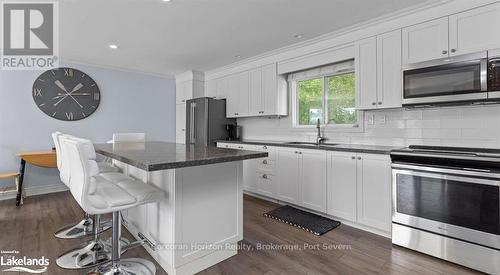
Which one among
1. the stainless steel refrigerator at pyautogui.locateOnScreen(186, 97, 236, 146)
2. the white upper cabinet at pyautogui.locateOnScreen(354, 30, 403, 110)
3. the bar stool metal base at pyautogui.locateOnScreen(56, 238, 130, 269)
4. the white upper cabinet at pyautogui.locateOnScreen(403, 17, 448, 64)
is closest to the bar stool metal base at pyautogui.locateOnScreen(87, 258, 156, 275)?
the bar stool metal base at pyautogui.locateOnScreen(56, 238, 130, 269)

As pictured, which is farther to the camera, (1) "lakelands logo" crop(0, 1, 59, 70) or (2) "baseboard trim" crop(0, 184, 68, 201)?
(2) "baseboard trim" crop(0, 184, 68, 201)

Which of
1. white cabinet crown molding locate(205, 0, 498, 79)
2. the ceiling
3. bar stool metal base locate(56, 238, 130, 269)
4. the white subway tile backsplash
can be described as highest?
the ceiling

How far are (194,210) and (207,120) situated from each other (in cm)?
300

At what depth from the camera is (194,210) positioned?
6.45 feet

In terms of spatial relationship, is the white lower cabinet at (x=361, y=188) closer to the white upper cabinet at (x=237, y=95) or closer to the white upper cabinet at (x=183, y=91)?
the white upper cabinet at (x=237, y=95)

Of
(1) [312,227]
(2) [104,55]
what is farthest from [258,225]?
(2) [104,55]

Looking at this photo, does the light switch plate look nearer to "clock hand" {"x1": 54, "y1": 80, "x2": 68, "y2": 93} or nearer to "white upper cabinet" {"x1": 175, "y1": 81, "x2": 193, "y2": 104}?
"white upper cabinet" {"x1": 175, "y1": 81, "x2": 193, "y2": 104}

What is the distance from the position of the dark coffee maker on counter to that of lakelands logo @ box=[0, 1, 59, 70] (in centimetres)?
297

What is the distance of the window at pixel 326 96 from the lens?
351 centimetres

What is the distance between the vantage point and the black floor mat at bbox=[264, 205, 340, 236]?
111 inches

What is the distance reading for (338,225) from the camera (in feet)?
9.61

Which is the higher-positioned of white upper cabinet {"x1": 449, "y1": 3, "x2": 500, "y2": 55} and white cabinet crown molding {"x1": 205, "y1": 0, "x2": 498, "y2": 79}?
white cabinet crown molding {"x1": 205, "y1": 0, "x2": 498, "y2": 79}

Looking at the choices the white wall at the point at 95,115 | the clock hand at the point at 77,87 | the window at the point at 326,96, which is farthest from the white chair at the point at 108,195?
the clock hand at the point at 77,87

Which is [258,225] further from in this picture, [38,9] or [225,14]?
[38,9]
